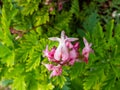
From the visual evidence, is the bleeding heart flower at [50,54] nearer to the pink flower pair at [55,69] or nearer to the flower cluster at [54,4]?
the pink flower pair at [55,69]

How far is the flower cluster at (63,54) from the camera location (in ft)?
5.03

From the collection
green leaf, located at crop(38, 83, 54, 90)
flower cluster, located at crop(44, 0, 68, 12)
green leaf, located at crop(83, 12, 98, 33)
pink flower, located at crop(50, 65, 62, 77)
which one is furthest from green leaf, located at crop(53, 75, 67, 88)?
flower cluster, located at crop(44, 0, 68, 12)

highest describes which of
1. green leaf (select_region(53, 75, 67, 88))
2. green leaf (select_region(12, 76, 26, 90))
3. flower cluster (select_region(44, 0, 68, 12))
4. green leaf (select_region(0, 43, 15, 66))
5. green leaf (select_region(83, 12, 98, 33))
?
flower cluster (select_region(44, 0, 68, 12))

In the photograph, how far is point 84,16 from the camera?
2412mm

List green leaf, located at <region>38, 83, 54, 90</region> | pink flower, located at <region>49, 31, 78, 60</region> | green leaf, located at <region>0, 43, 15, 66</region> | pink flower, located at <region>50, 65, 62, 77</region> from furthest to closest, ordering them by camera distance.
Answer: green leaf, located at <region>38, 83, 54, 90</region>, green leaf, located at <region>0, 43, 15, 66</region>, pink flower, located at <region>50, 65, 62, 77</region>, pink flower, located at <region>49, 31, 78, 60</region>

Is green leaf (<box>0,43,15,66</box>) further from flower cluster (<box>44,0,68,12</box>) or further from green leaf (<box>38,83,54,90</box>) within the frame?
flower cluster (<box>44,0,68,12</box>)

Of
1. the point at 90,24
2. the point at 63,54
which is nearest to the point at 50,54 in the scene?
the point at 63,54

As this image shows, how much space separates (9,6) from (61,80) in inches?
21.0

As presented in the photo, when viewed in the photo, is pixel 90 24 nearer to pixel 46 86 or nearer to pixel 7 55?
pixel 46 86

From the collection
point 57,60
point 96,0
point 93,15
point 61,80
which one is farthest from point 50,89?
point 96,0

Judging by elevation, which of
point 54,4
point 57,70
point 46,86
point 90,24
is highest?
point 54,4

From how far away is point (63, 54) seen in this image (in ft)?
5.05

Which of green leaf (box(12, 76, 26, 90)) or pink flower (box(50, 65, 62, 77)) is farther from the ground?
pink flower (box(50, 65, 62, 77))

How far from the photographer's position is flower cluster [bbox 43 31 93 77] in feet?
5.03
